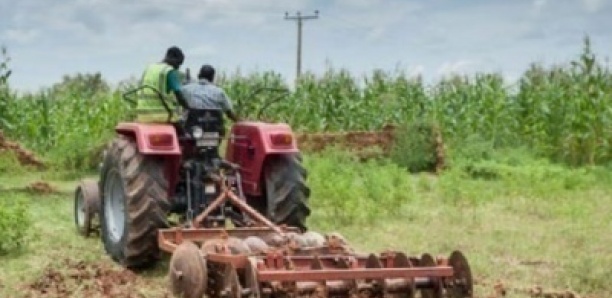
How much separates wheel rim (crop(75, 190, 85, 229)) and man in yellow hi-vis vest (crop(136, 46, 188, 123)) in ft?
4.37

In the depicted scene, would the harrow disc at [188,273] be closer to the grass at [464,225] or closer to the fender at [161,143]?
the grass at [464,225]

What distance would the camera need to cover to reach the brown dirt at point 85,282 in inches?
297

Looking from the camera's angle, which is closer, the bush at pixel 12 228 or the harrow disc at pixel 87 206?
the bush at pixel 12 228

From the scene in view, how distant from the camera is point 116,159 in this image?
8828 mm

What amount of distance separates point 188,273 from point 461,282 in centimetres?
168

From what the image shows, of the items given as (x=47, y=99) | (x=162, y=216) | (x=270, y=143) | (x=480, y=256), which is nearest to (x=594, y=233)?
(x=480, y=256)

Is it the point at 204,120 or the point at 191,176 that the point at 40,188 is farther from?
the point at 204,120

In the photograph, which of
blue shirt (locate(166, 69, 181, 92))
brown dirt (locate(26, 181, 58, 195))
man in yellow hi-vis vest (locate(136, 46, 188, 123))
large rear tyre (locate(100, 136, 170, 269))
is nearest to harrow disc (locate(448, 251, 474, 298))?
large rear tyre (locate(100, 136, 170, 269))

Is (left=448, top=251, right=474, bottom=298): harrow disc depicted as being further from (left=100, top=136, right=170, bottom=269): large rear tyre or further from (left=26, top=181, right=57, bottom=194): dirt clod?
(left=26, top=181, right=57, bottom=194): dirt clod

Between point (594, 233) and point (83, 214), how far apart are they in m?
5.01

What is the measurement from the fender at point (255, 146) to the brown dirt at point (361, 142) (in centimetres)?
1010

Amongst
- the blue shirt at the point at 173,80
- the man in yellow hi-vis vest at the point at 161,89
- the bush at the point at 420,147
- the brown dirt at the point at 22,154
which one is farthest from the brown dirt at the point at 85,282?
the bush at the point at 420,147

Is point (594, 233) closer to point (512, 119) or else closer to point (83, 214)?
point (83, 214)

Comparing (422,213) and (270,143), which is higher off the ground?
(270,143)
